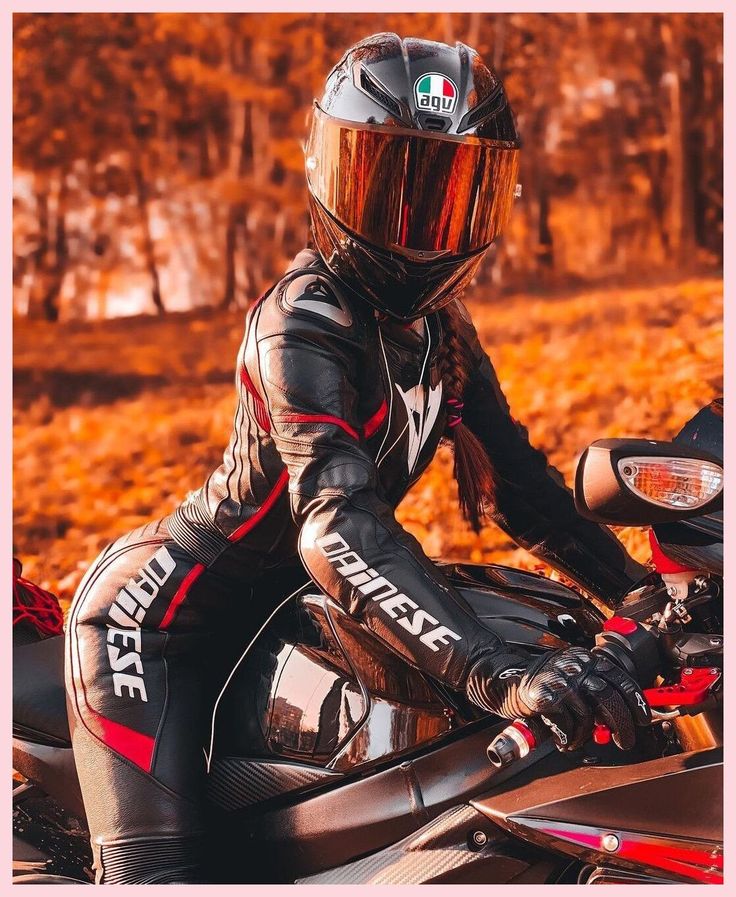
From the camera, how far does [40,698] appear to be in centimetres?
262

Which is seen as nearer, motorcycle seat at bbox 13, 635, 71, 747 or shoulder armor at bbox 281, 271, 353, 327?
shoulder armor at bbox 281, 271, 353, 327

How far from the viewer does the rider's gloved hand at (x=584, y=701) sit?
181 cm

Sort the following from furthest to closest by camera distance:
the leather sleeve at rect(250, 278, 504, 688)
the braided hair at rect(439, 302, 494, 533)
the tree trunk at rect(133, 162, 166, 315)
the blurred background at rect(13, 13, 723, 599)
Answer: the tree trunk at rect(133, 162, 166, 315) < the blurred background at rect(13, 13, 723, 599) < the braided hair at rect(439, 302, 494, 533) < the leather sleeve at rect(250, 278, 504, 688)

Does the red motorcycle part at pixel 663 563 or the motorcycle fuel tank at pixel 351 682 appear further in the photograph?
the motorcycle fuel tank at pixel 351 682

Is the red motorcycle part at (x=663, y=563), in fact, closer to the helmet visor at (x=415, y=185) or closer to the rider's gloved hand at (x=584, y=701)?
the rider's gloved hand at (x=584, y=701)

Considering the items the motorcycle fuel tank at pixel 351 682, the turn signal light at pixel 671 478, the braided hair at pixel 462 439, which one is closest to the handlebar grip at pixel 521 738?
the motorcycle fuel tank at pixel 351 682

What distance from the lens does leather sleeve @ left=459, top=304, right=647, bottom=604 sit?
263cm

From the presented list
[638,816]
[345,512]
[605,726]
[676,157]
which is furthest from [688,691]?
[676,157]

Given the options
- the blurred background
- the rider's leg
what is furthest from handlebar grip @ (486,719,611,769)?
the blurred background

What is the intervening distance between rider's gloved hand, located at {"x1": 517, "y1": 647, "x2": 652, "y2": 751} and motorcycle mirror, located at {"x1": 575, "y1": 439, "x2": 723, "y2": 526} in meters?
0.27

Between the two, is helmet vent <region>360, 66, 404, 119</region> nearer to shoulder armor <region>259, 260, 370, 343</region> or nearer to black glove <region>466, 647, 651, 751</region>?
shoulder armor <region>259, 260, 370, 343</region>

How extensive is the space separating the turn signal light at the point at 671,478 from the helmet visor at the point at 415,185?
663 millimetres

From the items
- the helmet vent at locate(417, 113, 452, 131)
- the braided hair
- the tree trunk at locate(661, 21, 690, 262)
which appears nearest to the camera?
the helmet vent at locate(417, 113, 452, 131)

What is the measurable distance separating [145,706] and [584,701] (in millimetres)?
1013
